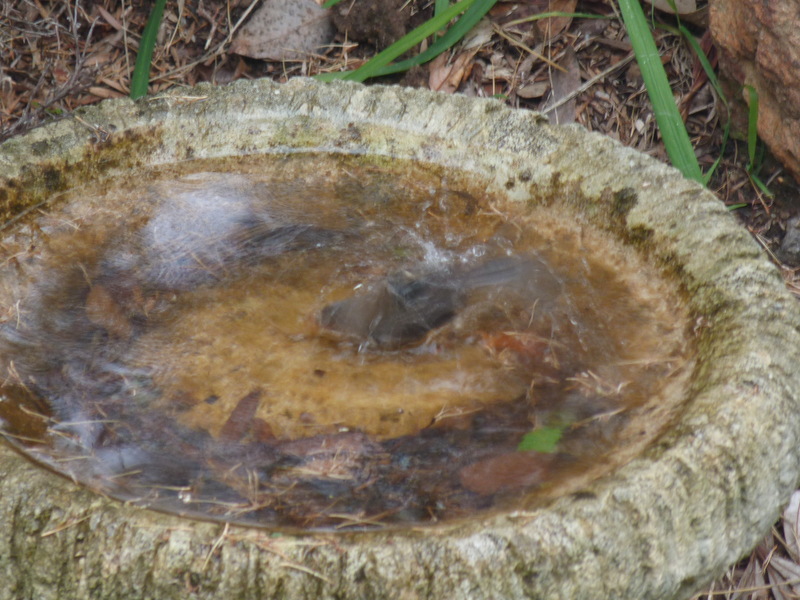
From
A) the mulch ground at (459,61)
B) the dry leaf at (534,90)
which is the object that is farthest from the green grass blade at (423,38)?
the dry leaf at (534,90)

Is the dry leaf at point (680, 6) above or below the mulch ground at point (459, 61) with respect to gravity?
above

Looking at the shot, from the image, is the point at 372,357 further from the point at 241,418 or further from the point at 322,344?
the point at 241,418

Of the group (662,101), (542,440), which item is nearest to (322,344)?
(542,440)

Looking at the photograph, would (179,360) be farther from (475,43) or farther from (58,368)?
(475,43)

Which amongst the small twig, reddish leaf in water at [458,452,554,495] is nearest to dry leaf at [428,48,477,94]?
the small twig

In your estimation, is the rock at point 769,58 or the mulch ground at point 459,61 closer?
the rock at point 769,58

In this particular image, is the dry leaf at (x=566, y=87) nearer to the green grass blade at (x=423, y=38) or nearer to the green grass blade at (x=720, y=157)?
the green grass blade at (x=423, y=38)

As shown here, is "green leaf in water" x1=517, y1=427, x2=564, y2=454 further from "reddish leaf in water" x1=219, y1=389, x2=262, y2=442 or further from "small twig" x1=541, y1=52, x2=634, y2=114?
"small twig" x1=541, y1=52, x2=634, y2=114
